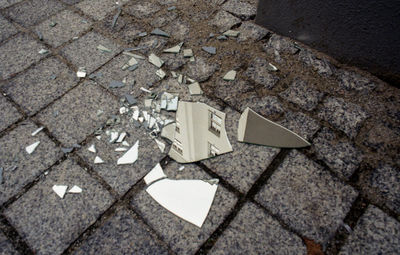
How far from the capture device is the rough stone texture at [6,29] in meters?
2.49

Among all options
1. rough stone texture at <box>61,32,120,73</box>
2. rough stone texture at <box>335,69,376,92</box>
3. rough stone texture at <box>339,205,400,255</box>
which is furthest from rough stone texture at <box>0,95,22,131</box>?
rough stone texture at <box>335,69,376,92</box>

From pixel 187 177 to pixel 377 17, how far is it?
1.58 meters

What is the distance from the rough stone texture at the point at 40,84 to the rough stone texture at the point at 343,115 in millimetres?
1793

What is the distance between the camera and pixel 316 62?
7.05 ft

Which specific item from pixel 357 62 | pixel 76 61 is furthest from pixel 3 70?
pixel 357 62

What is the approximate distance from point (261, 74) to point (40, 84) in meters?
1.64

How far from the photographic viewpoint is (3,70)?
2225 mm

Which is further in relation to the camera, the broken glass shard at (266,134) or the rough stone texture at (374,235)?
the broken glass shard at (266,134)

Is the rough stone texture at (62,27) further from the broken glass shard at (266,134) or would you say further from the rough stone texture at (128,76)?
the broken glass shard at (266,134)

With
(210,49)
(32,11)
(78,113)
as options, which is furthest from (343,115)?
(32,11)

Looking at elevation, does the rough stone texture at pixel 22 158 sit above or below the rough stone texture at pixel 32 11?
below

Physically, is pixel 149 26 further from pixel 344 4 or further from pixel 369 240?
pixel 369 240

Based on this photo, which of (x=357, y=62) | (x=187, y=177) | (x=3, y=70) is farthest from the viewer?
(x=3, y=70)

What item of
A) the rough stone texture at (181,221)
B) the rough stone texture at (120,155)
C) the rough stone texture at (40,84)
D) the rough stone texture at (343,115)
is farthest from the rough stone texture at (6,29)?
the rough stone texture at (343,115)
